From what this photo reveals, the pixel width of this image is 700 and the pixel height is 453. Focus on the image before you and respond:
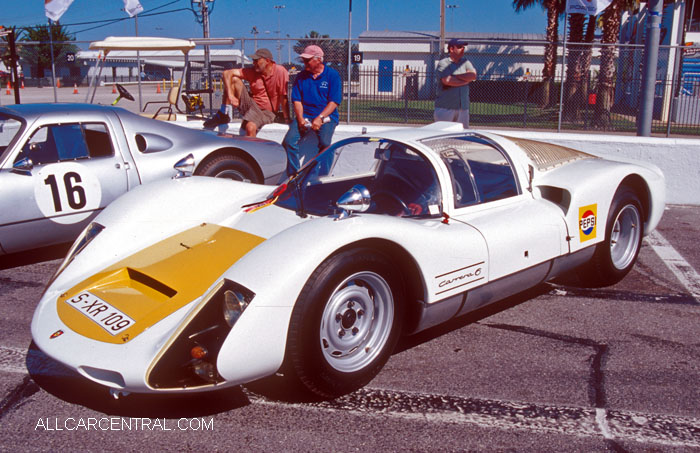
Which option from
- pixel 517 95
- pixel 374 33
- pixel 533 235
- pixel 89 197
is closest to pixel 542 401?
pixel 533 235

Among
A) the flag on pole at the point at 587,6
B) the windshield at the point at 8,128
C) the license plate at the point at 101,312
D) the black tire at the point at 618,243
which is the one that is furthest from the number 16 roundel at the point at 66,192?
the flag on pole at the point at 587,6

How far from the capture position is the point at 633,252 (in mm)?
4879

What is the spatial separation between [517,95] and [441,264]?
13.3 meters

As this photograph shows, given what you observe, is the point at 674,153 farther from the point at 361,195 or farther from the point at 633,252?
the point at 361,195

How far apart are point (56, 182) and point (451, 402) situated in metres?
3.54

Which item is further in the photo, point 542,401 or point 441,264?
point 441,264

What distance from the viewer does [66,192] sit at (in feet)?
16.6

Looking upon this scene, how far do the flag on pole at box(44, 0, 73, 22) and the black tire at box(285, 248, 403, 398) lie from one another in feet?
36.7

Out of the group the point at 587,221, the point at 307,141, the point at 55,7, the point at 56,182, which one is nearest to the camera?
the point at 587,221

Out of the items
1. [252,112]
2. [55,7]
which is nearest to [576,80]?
[252,112]

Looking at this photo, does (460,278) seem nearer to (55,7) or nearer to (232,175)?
(232,175)

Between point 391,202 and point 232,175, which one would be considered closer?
point 391,202

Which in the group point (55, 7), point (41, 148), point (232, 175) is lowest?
point (232, 175)

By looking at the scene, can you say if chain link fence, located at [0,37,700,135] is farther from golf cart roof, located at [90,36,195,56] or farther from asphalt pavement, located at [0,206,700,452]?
asphalt pavement, located at [0,206,700,452]
